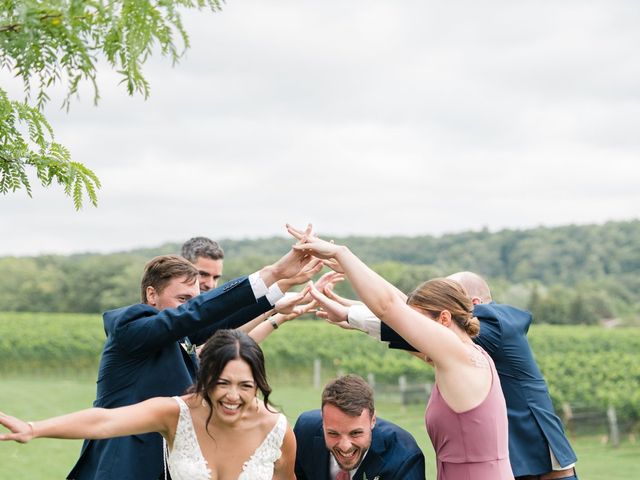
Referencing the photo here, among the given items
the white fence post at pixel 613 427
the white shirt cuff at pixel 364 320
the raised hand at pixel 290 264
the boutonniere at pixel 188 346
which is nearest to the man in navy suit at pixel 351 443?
the white shirt cuff at pixel 364 320

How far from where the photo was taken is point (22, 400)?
34000 millimetres

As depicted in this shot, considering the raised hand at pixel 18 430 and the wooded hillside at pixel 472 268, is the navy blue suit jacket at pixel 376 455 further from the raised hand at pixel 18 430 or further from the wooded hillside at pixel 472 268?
the wooded hillside at pixel 472 268

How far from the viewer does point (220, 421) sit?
4883 mm

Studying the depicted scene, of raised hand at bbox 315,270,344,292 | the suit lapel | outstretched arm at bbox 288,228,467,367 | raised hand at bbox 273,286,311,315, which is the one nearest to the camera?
outstretched arm at bbox 288,228,467,367

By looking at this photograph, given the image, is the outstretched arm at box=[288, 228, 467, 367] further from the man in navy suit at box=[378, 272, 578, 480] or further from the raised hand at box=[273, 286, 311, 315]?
the raised hand at box=[273, 286, 311, 315]

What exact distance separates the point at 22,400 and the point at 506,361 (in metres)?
31.0

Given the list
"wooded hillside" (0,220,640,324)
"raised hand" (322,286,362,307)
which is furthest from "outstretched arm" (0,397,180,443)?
"wooded hillside" (0,220,640,324)

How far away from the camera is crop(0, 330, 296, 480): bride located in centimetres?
466

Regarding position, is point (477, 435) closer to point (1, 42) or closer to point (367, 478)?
point (367, 478)

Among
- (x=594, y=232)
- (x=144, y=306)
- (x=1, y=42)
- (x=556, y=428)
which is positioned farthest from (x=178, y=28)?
(x=594, y=232)

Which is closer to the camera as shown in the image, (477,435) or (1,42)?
(1,42)

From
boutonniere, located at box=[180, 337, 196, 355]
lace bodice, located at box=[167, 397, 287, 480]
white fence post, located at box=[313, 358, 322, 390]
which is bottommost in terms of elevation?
white fence post, located at box=[313, 358, 322, 390]

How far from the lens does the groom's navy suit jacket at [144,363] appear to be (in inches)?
198

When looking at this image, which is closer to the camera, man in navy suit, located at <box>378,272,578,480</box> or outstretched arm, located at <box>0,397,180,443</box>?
outstretched arm, located at <box>0,397,180,443</box>
